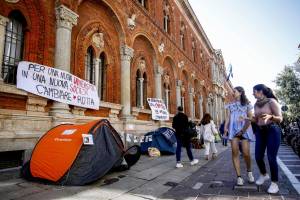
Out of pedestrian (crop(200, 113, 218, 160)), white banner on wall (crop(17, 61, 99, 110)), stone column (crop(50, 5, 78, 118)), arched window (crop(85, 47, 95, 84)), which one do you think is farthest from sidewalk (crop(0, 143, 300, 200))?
arched window (crop(85, 47, 95, 84))

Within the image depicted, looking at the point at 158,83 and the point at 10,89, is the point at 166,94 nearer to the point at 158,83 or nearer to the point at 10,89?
the point at 158,83

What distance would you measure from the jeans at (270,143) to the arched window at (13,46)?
623 cm

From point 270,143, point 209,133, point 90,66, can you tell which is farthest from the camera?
point 90,66

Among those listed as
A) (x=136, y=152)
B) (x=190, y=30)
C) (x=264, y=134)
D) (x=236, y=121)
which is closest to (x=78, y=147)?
(x=136, y=152)

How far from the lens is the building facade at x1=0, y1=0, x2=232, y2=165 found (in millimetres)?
6477

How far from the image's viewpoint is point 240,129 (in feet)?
16.3

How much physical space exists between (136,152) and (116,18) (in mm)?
6938

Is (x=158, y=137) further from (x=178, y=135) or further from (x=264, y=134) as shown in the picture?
(x=264, y=134)

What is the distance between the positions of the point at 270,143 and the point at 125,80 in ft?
25.7

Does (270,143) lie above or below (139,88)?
below

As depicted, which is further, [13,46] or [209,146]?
[209,146]

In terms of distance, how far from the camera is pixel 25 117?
252 inches

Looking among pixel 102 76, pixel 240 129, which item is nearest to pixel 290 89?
pixel 102 76

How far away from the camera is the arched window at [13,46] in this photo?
21.7ft
